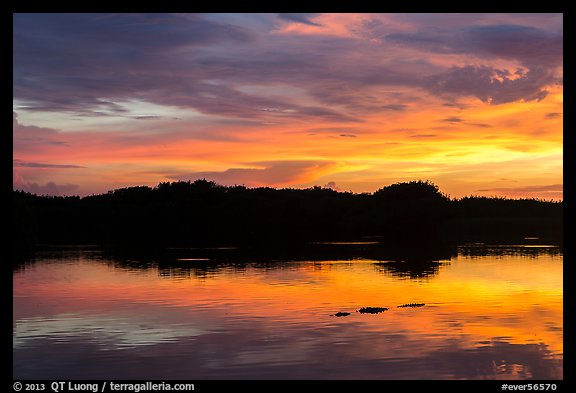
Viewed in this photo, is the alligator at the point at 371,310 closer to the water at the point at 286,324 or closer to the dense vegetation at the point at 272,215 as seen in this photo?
the water at the point at 286,324

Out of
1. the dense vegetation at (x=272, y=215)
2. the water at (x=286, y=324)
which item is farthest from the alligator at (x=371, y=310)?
the dense vegetation at (x=272, y=215)

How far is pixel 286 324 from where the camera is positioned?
96.3ft

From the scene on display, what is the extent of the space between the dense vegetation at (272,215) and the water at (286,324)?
7917 centimetres

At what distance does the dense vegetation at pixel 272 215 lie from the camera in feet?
453

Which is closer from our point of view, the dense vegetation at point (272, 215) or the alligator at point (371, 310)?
the alligator at point (371, 310)

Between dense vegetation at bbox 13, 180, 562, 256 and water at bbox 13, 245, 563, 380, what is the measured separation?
7917cm

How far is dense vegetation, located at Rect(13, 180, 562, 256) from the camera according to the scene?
138 metres

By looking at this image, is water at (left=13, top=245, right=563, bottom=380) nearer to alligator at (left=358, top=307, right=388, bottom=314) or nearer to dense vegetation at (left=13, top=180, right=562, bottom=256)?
alligator at (left=358, top=307, right=388, bottom=314)

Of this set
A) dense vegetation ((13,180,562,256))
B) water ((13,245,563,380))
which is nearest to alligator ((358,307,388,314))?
water ((13,245,563,380))

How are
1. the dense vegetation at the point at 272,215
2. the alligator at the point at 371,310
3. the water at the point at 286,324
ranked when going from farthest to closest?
the dense vegetation at the point at 272,215
the alligator at the point at 371,310
the water at the point at 286,324

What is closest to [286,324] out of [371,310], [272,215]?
[371,310]

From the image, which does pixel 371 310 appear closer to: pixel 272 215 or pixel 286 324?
pixel 286 324

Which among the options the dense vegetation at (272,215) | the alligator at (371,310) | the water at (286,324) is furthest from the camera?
the dense vegetation at (272,215)
